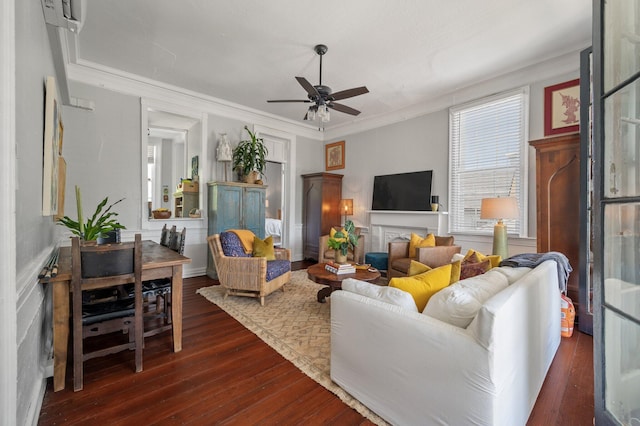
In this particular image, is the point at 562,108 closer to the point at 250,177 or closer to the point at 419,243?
the point at 419,243

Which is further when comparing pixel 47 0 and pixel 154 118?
pixel 154 118

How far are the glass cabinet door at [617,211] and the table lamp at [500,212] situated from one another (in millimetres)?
2443

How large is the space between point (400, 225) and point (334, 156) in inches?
94.3

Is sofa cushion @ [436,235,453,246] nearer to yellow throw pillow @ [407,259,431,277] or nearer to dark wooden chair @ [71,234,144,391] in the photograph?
yellow throw pillow @ [407,259,431,277]

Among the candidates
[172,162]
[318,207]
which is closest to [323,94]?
[318,207]

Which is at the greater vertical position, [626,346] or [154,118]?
[154,118]

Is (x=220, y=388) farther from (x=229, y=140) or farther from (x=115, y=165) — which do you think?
(x=229, y=140)

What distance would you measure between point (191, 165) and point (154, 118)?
1.00m

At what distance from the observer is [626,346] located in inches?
36.4

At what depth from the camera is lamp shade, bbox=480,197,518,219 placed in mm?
3217

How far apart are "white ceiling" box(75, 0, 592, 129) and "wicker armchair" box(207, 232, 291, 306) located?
7.64 feet

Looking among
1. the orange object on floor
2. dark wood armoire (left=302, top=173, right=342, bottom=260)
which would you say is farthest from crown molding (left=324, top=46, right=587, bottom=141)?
the orange object on floor

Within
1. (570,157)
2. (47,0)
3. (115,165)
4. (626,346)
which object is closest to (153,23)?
(47,0)

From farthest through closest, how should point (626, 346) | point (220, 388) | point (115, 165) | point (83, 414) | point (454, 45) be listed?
point (115, 165), point (454, 45), point (220, 388), point (83, 414), point (626, 346)
